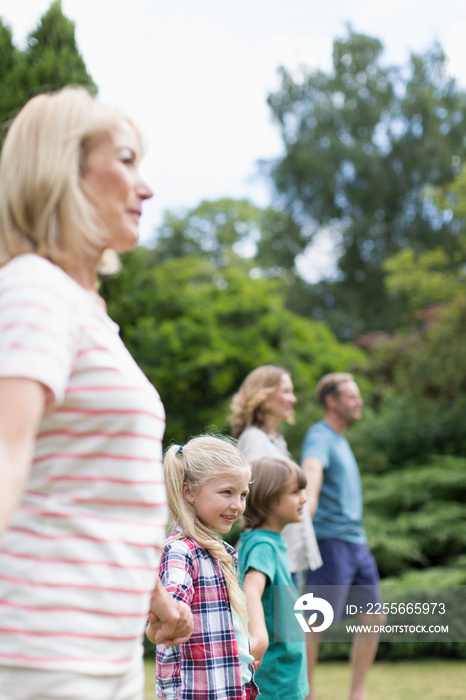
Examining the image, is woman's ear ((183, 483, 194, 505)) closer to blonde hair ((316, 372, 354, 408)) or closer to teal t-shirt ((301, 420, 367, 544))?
teal t-shirt ((301, 420, 367, 544))

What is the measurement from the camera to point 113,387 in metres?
1.04

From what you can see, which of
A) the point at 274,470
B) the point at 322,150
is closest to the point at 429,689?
the point at 274,470

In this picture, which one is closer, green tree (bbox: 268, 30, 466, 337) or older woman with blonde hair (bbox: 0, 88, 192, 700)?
older woman with blonde hair (bbox: 0, 88, 192, 700)

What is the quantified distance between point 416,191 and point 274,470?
2360cm

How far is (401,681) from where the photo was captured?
17.8 ft

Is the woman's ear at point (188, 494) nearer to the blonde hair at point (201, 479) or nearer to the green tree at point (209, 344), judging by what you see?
the blonde hair at point (201, 479)

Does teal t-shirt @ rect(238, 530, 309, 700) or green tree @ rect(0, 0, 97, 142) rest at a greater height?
green tree @ rect(0, 0, 97, 142)

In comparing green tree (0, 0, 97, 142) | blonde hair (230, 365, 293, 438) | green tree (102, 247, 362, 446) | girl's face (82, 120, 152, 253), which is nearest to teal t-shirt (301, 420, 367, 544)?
blonde hair (230, 365, 293, 438)

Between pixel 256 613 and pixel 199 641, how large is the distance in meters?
0.33

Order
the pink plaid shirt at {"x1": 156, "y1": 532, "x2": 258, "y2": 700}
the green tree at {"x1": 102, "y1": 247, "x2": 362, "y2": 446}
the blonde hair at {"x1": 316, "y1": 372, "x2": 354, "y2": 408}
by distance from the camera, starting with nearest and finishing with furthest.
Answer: the pink plaid shirt at {"x1": 156, "y1": 532, "x2": 258, "y2": 700} → the blonde hair at {"x1": 316, "y1": 372, "x2": 354, "y2": 408} → the green tree at {"x1": 102, "y1": 247, "x2": 362, "y2": 446}

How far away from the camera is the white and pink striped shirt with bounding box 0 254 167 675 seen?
37.5 inches

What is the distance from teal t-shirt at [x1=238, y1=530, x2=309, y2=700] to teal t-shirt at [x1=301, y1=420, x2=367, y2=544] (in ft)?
4.73

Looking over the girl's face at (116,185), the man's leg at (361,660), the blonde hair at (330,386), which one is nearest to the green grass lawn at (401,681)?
the man's leg at (361,660)

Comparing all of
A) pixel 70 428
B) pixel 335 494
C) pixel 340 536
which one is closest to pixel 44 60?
pixel 335 494
